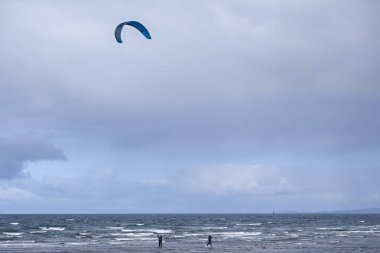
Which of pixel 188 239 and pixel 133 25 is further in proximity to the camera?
pixel 188 239

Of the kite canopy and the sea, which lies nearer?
the kite canopy

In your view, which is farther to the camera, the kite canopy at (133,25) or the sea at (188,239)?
the sea at (188,239)

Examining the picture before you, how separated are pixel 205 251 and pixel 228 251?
1.69 meters

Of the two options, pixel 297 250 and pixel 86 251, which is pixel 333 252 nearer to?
pixel 297 250

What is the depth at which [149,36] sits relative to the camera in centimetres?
3369

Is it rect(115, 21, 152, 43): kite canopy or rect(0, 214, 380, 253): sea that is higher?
rect(115, 21, 152, 43): kite canopy

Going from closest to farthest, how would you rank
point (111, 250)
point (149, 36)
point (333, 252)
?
1. point (149, 36)
2. point (333, 252)
3. point (111, 250)

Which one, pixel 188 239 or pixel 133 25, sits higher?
pixel 133 25

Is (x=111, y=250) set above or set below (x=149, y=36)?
below

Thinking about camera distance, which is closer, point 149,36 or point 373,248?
point 149,36

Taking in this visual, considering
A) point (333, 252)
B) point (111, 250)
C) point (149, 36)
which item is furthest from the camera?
point (111, 250)

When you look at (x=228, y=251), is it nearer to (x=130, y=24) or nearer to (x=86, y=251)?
(x=86, y=251)

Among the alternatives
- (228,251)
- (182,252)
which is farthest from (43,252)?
(228,251)

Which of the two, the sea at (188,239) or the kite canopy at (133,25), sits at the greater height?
the kite canopy at (133,25)
